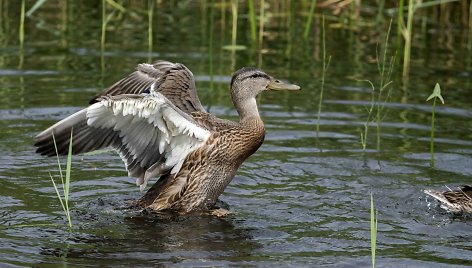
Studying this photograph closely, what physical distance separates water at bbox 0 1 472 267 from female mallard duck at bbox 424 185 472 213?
3.7 inches

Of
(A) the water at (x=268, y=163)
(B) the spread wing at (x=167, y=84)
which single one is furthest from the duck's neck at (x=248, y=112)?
(A) the water at (x=268, y=163)

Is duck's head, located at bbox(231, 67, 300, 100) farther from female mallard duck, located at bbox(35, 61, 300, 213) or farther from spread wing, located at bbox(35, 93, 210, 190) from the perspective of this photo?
spread wing, located at bbox(35, 93, 210, 190)

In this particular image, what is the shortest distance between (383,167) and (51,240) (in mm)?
3496

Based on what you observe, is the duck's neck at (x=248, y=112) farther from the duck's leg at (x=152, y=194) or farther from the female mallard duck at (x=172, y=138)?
the duck's leg at (x=152, y=194)

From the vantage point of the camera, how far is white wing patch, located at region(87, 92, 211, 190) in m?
7.70

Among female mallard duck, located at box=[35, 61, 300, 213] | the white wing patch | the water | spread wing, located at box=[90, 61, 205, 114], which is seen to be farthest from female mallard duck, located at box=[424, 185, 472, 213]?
spread wing, located at box=[90, 61, 205, 114]

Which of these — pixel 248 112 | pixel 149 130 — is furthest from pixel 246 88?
pixel 149 130

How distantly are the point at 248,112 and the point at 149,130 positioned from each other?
108cm

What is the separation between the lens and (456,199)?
8.16 metres

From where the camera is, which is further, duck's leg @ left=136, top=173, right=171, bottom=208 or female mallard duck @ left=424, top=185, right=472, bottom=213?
duck's leg @ left=136, top=173, right=171, bottom=208

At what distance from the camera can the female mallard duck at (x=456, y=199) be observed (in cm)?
814

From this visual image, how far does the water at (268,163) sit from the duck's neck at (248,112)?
0.62m

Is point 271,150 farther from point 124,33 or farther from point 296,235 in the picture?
point 124,33

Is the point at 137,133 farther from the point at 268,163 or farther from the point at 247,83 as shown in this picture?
the point at 268,163
